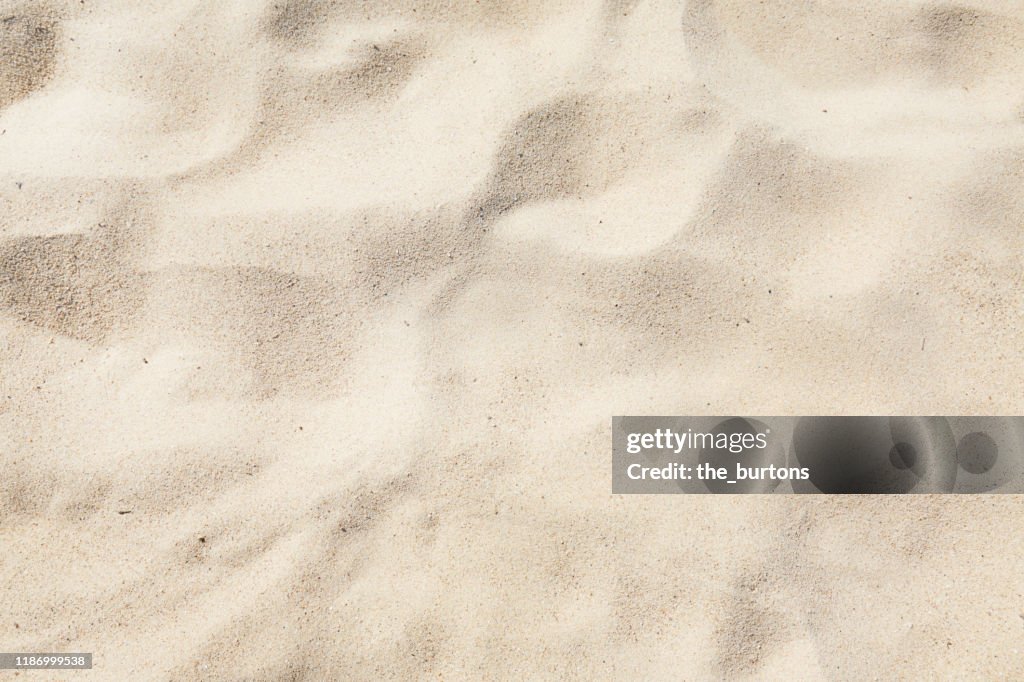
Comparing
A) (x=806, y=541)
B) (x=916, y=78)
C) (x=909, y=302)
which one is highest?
(x=916, y=78)

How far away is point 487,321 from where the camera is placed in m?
1.44

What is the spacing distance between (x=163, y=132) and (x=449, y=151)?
56 centimetres

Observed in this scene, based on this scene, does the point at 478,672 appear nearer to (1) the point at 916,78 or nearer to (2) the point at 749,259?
(2) the point at 749,259

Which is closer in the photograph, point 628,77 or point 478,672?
point 478,672

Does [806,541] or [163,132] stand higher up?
[163,132]

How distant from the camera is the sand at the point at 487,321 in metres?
1.39

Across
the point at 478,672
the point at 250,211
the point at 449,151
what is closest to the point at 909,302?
the point at 449,151

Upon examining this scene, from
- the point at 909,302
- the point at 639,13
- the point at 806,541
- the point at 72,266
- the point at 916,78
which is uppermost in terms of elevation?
the point at 639,13

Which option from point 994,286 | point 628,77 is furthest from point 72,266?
point 994,286

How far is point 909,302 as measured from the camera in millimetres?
1451

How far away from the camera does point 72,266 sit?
1431 millimetres

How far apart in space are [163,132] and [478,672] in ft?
3.90

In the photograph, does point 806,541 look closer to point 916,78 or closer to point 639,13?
point 916,78

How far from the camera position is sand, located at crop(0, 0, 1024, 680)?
139 cm
